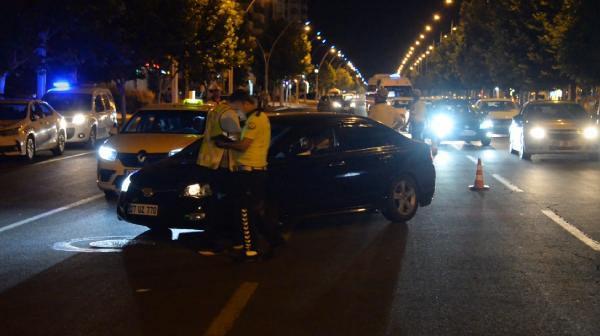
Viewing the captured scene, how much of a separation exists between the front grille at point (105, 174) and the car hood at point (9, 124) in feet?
30.7

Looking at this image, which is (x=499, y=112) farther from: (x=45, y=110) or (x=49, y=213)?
(x=49, y=213)

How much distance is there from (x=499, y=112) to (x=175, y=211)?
28679 millimetres

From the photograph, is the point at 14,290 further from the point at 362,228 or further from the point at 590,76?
the point at 590,76

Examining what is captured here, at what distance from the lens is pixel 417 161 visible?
1216cm

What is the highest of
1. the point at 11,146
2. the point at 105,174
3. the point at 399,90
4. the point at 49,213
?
the point at 399,90

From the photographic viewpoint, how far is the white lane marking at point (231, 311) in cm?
644

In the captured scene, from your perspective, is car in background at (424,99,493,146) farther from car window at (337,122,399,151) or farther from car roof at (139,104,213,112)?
car window at (337,122,399,151)

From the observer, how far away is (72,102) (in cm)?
2853

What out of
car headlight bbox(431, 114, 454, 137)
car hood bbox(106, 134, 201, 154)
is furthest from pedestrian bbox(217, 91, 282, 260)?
car headlight bbox(431, 114, 454, 137)

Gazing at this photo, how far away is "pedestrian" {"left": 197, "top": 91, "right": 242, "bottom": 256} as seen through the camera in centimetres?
905

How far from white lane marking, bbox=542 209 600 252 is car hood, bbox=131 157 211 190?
423cm

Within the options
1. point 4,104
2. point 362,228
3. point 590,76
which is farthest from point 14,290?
point 590,76

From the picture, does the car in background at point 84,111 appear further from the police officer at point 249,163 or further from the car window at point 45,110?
the police officer at point 249,163

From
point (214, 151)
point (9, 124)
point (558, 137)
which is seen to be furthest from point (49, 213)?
point (558, 137)
